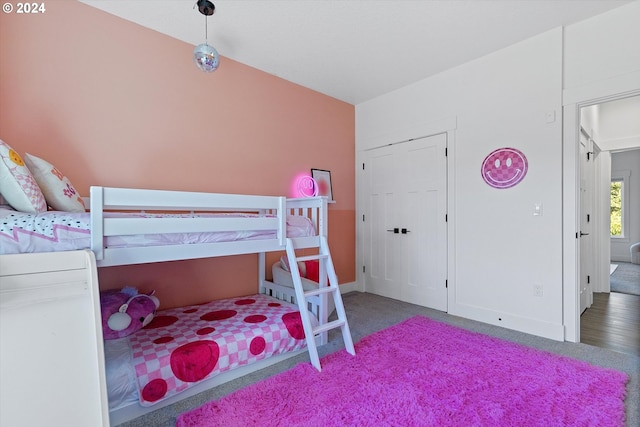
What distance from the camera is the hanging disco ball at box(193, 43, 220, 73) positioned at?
6.88 ft

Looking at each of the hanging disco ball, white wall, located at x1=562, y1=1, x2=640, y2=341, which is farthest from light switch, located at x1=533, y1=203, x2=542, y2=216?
the hanging disco ball

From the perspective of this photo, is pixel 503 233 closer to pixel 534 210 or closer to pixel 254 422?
pixel 534 210

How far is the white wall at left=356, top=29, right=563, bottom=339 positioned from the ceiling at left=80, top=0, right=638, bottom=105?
22cm

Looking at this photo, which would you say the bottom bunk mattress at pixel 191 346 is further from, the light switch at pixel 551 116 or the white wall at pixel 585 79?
the light switch at pixel 551 116

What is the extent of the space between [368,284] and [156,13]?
3.54 meters

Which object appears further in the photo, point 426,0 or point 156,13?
point 156,13

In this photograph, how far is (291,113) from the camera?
3.38 meters

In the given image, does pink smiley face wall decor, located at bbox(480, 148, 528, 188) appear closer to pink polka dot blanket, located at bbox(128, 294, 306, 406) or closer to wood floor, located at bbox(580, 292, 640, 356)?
wood floor, located at bbox(580, 292, 640, 356)

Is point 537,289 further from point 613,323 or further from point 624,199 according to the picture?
point 624,199

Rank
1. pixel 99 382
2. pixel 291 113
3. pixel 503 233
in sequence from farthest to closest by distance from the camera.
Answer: pixel 291 113, pixel 503 233, pixel 99 382

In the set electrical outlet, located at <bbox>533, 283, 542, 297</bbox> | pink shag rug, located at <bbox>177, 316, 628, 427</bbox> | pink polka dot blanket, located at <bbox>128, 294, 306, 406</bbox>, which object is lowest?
pink shag rug, located at <bbox>177, 316, 628, 427</bbox>

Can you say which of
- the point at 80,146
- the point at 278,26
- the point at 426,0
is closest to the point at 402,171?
the point at 426,0

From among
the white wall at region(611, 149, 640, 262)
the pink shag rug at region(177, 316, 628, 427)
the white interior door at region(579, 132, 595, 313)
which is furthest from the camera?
the white wall at region(611, 149, 640, 262)

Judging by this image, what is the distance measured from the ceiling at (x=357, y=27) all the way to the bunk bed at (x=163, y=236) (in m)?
1.40
